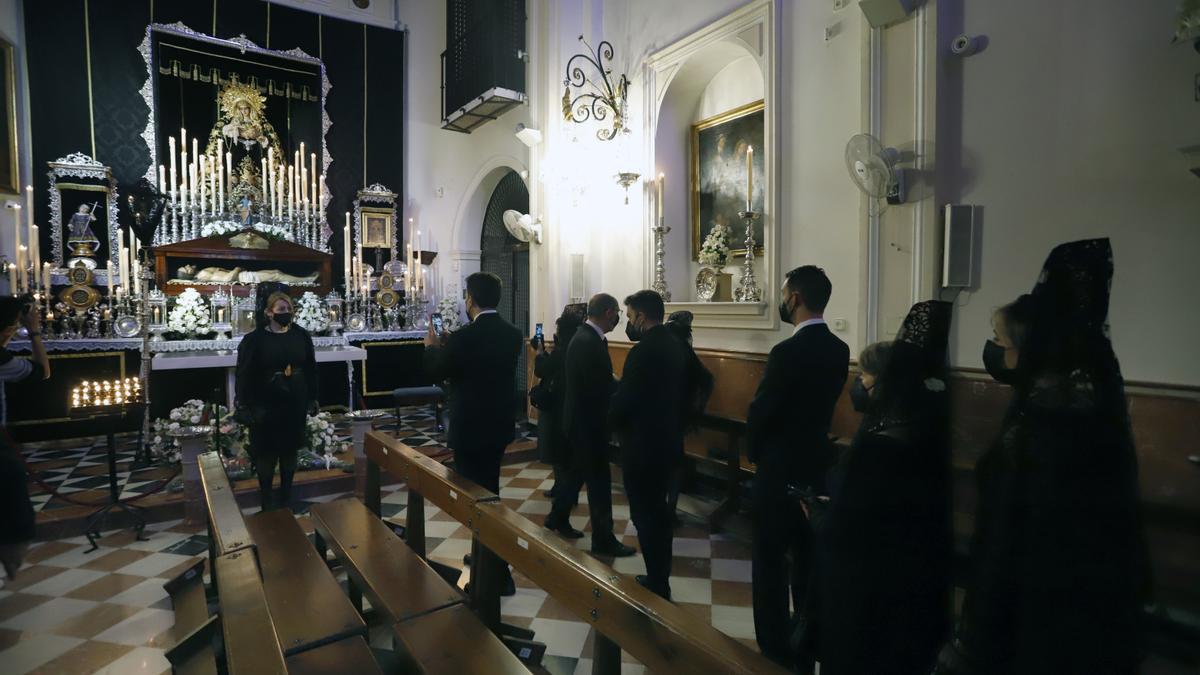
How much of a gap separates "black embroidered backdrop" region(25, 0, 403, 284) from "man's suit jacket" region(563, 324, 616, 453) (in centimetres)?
813

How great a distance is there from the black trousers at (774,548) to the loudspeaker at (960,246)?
7.08 ft

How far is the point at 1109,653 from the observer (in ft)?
5.01

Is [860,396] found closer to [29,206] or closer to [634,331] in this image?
[634,331]

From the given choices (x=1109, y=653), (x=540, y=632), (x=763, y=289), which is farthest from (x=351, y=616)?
(x=763, y=289)

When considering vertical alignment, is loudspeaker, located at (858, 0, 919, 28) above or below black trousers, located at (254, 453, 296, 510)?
above

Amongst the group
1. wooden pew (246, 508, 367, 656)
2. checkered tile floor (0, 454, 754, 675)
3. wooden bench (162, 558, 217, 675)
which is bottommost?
checkered tile floor (0, 454, 754, 675)

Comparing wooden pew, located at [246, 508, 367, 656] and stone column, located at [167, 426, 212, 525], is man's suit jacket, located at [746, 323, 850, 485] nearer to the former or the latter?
wooden pew, located at [246, 508, 367, 656]

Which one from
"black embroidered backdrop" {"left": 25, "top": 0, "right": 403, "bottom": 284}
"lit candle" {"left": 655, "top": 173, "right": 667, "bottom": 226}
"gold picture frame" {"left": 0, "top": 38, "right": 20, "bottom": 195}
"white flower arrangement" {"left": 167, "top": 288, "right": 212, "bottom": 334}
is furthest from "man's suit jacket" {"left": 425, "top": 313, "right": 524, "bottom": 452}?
"gold picture frame" {"left": 0, "top": 38, "right": 20, "bottom": 195}

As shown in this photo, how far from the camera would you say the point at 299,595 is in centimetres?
246

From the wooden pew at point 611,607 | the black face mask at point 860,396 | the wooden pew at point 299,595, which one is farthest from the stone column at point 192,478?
the black face mask at point 860,396

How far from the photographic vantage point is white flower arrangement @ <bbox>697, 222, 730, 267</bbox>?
19.9 feet

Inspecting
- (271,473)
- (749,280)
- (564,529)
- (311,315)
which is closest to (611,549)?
(564,529)

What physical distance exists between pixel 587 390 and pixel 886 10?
10.5 ft

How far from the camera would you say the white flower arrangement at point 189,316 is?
26.5ft
